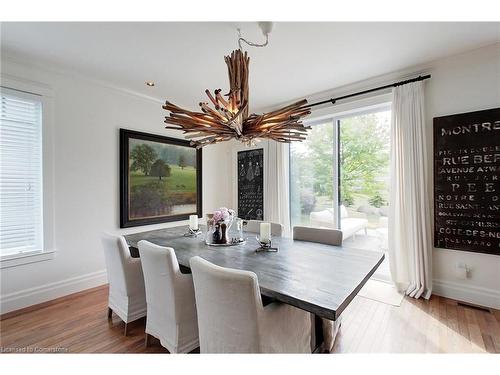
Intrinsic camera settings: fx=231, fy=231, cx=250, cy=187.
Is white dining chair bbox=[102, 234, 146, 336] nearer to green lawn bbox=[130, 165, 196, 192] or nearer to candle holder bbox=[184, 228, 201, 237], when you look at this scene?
candle holder bbox=[184, 228, 201, 237]

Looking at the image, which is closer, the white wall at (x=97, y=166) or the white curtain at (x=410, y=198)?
the white wall at (x=97, y=166)

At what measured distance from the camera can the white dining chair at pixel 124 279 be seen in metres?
1.84

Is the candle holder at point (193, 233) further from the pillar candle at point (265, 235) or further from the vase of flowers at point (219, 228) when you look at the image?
the pillar candle at point (265, 235)

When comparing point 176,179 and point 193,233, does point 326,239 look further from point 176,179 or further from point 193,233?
point 176,179

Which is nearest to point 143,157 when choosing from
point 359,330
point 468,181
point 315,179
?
point 315,179

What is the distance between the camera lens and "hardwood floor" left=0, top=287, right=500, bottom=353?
176 cm

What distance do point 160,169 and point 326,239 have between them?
2544 millimetres

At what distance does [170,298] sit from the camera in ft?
5.01

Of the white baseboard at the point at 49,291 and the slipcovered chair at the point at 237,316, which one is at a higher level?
the slipcovered chair at the point at 237,316

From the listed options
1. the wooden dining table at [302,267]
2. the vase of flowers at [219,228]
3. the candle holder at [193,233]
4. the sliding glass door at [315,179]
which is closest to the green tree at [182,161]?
the candle holder at [193,233]

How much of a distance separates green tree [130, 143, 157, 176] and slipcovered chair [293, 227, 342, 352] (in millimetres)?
2289

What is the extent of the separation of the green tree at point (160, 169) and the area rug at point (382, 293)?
3.05 meters

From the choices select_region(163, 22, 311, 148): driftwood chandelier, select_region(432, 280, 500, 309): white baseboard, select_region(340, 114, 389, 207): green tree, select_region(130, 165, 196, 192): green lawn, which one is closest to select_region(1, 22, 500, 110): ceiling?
select_region(163, 22, 311, 148): driftwood chandelier

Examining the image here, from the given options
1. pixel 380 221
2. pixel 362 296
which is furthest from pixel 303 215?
pixel 362 296
